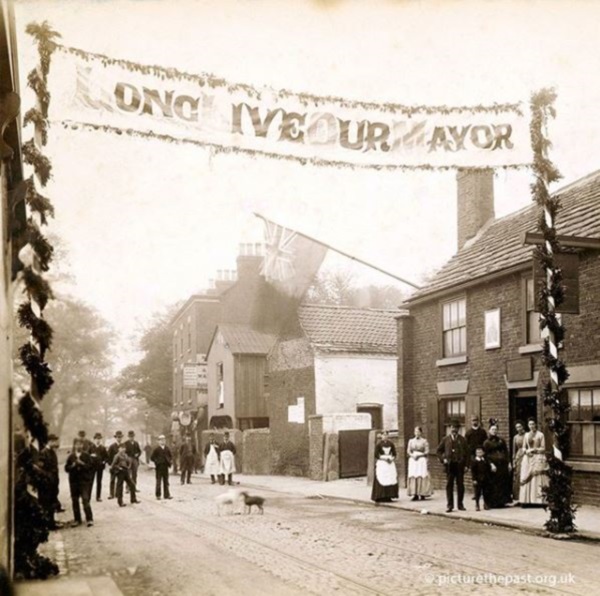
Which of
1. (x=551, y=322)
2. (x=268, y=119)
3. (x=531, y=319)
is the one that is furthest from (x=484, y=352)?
(x=268, y=119)

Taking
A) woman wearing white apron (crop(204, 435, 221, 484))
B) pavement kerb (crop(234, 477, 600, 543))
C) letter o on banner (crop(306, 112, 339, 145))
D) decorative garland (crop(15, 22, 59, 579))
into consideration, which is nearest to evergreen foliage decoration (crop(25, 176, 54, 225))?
decorative garland (crop(15, 22, 59, 579))

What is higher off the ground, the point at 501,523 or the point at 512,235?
the point at 512,235

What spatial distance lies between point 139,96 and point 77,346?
13.9m

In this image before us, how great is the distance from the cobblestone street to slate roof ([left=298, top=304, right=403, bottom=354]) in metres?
11.4

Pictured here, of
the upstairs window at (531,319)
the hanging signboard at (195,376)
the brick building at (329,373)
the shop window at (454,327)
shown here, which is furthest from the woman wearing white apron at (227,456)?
the hanging signboard at (195,376)

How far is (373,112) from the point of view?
9930 mm

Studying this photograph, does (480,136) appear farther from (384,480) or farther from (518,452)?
(384,480)

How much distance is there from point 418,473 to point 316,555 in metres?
7.67

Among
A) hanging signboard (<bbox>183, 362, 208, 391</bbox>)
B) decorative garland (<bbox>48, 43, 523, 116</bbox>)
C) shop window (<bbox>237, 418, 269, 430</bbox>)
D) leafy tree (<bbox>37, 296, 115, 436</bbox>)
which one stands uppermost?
decorative garland (<bbox>48, 43, 523, 116</bbox>)

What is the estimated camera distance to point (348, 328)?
27.4 metres

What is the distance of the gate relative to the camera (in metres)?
24.3

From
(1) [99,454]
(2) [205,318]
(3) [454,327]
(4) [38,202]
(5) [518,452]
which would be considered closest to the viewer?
(4) [38,202]

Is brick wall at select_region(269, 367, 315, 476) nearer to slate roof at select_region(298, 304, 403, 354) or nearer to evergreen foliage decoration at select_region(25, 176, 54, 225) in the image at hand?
slate roof at select_region(298, 304, 403, 354)

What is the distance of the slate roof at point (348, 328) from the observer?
2667 cm
